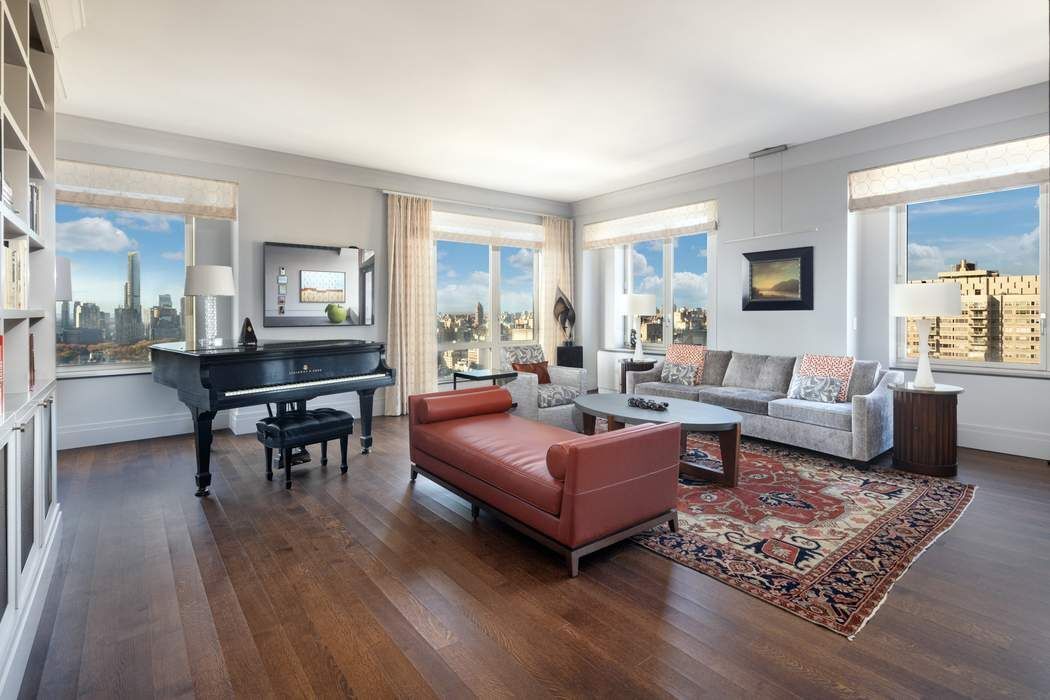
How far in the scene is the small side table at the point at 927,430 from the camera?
13.6 feet

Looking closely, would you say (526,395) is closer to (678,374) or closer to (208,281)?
(678,374)

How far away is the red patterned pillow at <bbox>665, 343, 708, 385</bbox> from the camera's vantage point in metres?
6.05

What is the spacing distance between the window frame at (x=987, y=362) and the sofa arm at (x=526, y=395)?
3358mm

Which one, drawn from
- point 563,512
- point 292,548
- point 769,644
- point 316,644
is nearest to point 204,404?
point 292,548

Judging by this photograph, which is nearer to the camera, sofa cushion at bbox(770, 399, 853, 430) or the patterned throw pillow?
sofa cushion at bbox(770, 399, 853, 430)

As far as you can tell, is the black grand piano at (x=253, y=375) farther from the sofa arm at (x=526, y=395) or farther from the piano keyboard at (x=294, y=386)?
the sofa arm at (x=526, y=395)

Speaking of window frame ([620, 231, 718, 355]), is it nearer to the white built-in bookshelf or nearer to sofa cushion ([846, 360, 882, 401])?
sofa cushion ([846, 360, 882, 401])

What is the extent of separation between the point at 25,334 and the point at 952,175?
633 cm

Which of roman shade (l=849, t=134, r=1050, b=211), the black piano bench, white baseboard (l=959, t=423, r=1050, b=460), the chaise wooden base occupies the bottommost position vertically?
the chaise wooden base

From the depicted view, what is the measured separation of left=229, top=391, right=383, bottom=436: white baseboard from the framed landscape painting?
13.5ft

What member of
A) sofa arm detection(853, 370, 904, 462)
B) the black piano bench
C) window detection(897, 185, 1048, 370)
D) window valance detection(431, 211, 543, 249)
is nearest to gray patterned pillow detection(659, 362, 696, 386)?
sofa arm detection(853, 370, 904, 462)

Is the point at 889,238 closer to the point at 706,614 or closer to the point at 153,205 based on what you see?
the point at 706,614

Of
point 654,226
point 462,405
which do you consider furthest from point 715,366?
point 462,405

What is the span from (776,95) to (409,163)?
3637mm
